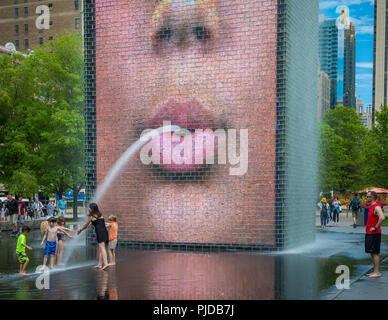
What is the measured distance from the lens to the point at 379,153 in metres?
51.4

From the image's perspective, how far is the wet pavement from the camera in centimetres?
991

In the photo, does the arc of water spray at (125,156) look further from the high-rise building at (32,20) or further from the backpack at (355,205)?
the high-rise building at (32,20)

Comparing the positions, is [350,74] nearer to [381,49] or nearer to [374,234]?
[381,49]

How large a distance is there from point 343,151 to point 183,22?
4623cm

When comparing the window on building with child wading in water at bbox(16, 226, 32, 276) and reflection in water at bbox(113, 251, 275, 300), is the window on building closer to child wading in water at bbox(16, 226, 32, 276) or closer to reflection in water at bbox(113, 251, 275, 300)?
reflection in water at bbox(113, 251, 275, 300)

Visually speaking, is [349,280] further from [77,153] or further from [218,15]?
[77,153]

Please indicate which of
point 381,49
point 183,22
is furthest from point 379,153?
point 381,49

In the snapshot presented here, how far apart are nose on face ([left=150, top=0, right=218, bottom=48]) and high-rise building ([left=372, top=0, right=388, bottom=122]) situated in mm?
149395

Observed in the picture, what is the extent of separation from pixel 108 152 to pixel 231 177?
487cm

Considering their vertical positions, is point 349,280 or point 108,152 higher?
point 108,152

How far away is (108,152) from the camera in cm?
1912

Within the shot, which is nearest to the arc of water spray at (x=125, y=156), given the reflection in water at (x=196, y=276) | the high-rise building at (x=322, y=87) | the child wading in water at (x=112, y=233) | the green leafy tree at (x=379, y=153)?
the reflection in water at (x=196, y=276)

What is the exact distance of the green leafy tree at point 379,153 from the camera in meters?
51.0

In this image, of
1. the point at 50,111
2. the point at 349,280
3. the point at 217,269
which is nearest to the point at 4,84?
the point at 50,111
